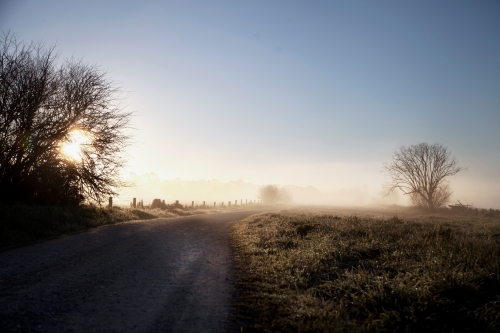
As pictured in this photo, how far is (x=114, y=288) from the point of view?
6.57 metres

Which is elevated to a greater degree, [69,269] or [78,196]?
[78,196]

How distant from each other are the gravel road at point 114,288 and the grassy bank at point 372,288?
82 cm

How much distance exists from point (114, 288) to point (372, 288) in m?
5.27

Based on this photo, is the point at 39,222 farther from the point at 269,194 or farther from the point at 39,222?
the point at 269,194

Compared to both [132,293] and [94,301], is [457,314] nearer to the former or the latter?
[132,293]

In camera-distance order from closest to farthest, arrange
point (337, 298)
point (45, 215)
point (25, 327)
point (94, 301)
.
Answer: point (25, 327)
point (94, 301)
point (337, 298)
point (45, 215)

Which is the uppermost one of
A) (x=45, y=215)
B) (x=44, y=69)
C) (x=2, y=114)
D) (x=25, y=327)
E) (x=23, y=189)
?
(x=44, y=69)

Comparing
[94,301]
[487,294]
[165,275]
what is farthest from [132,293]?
[487,294]

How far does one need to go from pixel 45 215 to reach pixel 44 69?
29.7 feet

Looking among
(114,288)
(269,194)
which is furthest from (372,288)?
(269,194)

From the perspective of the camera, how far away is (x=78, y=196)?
67.4 ft

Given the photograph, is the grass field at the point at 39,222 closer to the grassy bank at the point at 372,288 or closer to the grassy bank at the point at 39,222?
the grassy bank at the point at 39,222

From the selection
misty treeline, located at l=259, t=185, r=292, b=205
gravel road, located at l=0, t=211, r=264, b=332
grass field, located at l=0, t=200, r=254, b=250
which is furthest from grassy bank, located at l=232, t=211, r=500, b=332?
misty treeline, located at l=259, t=185, r=292, b=205

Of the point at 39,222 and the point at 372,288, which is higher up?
the point at 39,222
